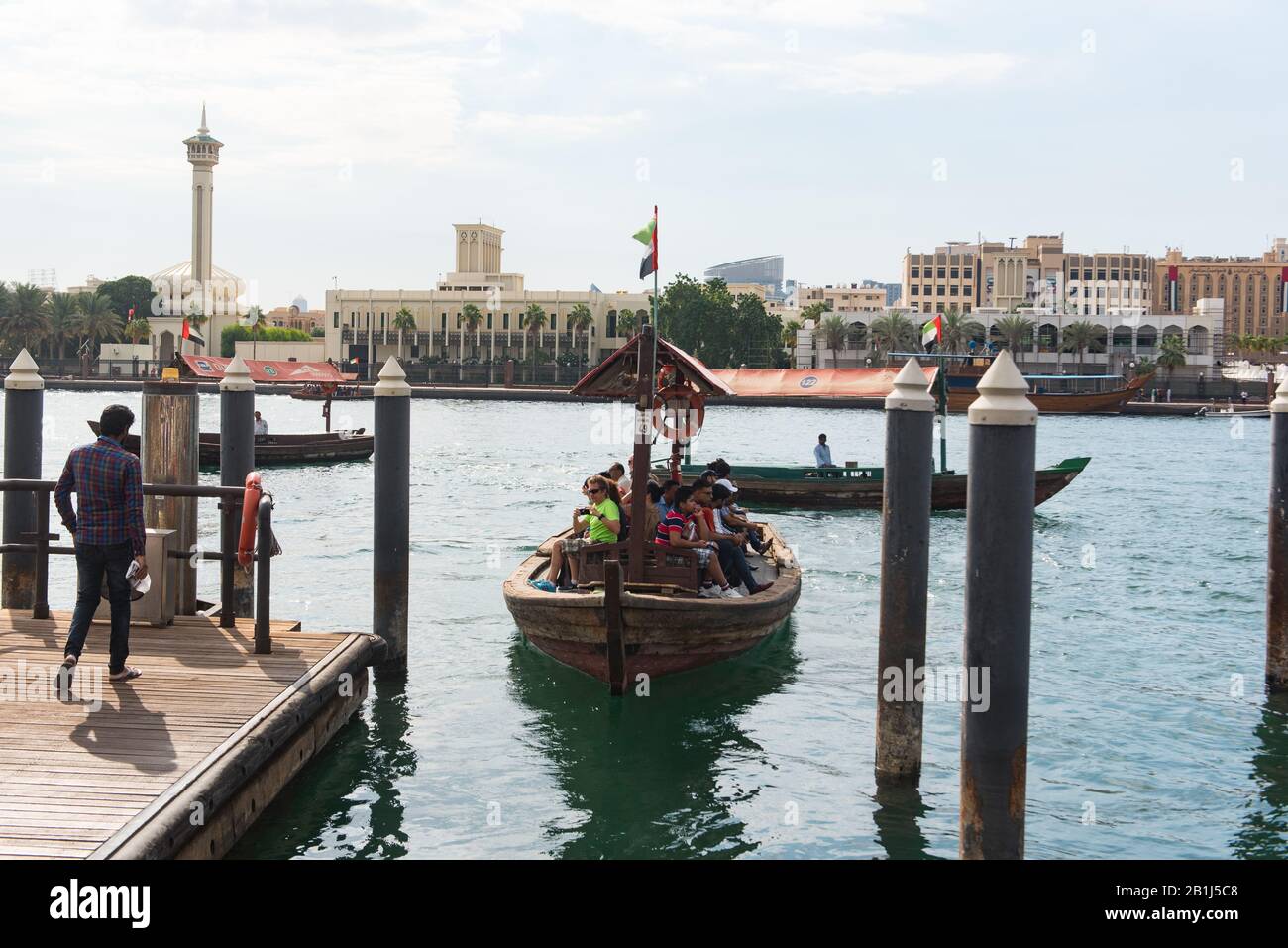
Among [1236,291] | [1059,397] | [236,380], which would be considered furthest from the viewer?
[1236,291]

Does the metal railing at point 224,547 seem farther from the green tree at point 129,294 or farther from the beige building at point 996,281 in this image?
the beige building at point 996,281

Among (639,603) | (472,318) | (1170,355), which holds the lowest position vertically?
(639,603)

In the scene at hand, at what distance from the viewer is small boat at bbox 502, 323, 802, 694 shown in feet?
40.9

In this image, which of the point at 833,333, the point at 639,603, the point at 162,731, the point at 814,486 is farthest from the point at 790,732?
the point at 833,333

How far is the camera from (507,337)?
5167 inches

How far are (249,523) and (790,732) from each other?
215 inches

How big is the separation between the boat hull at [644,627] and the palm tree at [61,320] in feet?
381

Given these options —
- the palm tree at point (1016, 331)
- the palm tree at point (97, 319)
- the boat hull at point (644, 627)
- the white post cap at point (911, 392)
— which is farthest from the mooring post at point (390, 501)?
the palm tree at point (97, 319)

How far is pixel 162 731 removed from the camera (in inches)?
336

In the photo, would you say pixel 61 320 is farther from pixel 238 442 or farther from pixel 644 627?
pixel 644 627

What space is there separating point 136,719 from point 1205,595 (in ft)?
59.5

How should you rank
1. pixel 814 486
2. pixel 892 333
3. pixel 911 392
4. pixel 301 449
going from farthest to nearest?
1. pixel 892 333
2. pixel 301 449
3. pixel 814 486
4. pixel 911 392
